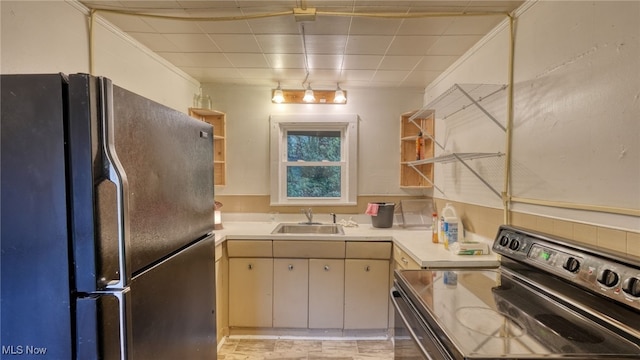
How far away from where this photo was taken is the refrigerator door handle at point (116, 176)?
677 millimetres

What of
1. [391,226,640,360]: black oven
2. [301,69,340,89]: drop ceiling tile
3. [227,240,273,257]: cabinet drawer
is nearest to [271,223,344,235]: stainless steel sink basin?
[227,240,273,257]: cabinet drawer

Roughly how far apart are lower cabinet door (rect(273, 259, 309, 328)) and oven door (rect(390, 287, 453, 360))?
1059 millimetres

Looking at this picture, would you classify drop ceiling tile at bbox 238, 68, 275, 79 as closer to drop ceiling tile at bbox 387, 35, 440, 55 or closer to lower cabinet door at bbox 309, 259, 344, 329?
drop ceiling tile at bbox 387, 35, 440, 55

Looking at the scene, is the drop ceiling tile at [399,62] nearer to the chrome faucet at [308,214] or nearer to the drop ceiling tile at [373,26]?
the drop ceiling tile at [373,26]

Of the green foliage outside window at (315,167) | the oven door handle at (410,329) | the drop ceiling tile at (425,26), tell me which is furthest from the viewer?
the green foliage outside window at (315,167)

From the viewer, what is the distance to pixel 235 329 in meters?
2.32

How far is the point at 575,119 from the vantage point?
1.14 m

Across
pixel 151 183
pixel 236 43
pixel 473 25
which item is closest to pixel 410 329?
pixel 151 183

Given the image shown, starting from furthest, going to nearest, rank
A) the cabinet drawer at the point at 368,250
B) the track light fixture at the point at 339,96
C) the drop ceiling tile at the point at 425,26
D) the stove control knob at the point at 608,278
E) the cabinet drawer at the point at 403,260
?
1. the track light fixture at the point at 339,96
2. the cabinet drawer at the point at 368,250
3. the cabinet drawer at the point at 403,260
4. the drop ceiling tile at the point at 425,26
5. the stove control knob at the point at 608,278

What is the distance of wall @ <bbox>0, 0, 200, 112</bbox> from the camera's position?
1142mm

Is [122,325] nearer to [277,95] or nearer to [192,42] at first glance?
[192,42]

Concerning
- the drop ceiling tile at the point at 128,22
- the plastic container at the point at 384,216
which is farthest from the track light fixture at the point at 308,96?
the drop ceiling tile at the point at 128,22

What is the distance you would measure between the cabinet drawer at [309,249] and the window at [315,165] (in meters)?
0.62

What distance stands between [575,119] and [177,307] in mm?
1629
